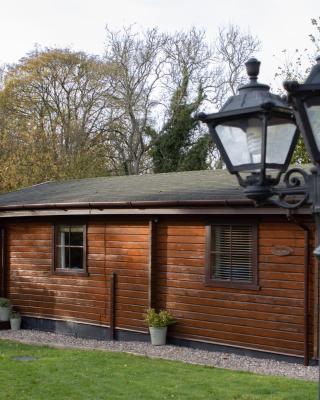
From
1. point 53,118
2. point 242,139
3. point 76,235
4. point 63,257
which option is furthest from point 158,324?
point 53,118

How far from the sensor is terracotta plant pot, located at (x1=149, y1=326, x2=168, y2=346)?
10984 mm

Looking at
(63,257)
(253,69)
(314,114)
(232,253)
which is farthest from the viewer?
(63,257)

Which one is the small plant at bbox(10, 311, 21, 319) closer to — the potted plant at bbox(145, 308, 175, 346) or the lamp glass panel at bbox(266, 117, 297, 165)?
the potted plant at bbox(145, 308, 175, 346)

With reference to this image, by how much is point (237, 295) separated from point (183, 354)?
134 centimetres

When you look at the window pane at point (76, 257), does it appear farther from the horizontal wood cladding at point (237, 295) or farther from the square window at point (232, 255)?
the square window at point (232, 255)

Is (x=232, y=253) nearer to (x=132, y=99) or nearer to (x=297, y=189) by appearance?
(x=297, y=189)

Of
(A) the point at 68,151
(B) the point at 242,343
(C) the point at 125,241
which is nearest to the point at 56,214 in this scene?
(C) the point at 125,241

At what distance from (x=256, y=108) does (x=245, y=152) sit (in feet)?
0.89

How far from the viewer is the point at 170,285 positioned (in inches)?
446

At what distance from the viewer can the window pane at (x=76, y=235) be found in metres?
12.8

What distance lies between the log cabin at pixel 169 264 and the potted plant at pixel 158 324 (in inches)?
8.6

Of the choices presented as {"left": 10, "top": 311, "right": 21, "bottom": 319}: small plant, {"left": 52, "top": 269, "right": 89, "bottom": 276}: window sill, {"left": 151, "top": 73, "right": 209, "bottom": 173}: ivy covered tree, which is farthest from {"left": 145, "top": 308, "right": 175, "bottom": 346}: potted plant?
{"left": 151, "top": 73, "right": 209, "bottom": 173}: ivy covered tree

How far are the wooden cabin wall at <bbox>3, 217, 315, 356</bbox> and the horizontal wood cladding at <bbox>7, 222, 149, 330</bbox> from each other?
19 mm

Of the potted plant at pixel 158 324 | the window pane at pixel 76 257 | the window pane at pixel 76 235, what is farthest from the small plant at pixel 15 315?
the potted plant at pixel 158 324
